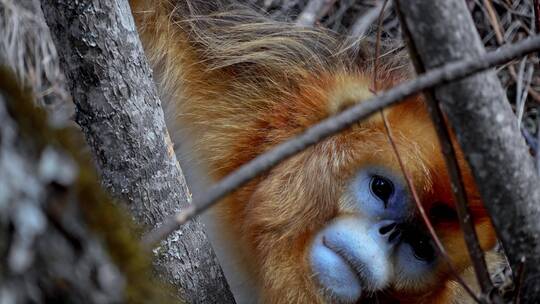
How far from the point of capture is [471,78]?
1281mm

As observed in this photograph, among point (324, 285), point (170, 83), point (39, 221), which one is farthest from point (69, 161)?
point (170, 83)

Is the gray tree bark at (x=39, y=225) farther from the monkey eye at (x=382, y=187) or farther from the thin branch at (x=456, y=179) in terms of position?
the monkey eye at (x=382, y=187)

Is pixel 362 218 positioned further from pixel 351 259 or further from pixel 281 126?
pixel 281 126

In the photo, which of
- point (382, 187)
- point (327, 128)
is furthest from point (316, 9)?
point (327, 128)

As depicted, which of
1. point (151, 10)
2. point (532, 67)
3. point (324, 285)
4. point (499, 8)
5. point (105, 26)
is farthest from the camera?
point (499, 8)

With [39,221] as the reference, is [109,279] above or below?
below

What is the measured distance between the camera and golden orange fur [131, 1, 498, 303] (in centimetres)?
206

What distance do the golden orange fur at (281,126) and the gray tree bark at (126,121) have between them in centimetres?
34

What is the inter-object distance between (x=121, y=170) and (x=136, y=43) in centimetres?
29

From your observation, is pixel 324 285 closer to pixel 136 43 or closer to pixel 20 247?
pixel 136 43

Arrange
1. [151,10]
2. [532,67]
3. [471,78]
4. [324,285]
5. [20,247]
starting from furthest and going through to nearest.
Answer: [532,67] < [151,10] < [324,285] < [471,78] < [20,247]

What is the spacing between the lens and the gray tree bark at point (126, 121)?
5.47 feet

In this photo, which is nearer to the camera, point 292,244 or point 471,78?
point 471,78

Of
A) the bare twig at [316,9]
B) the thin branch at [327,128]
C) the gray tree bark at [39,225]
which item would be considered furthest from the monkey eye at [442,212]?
the bare twig at [316,9]
